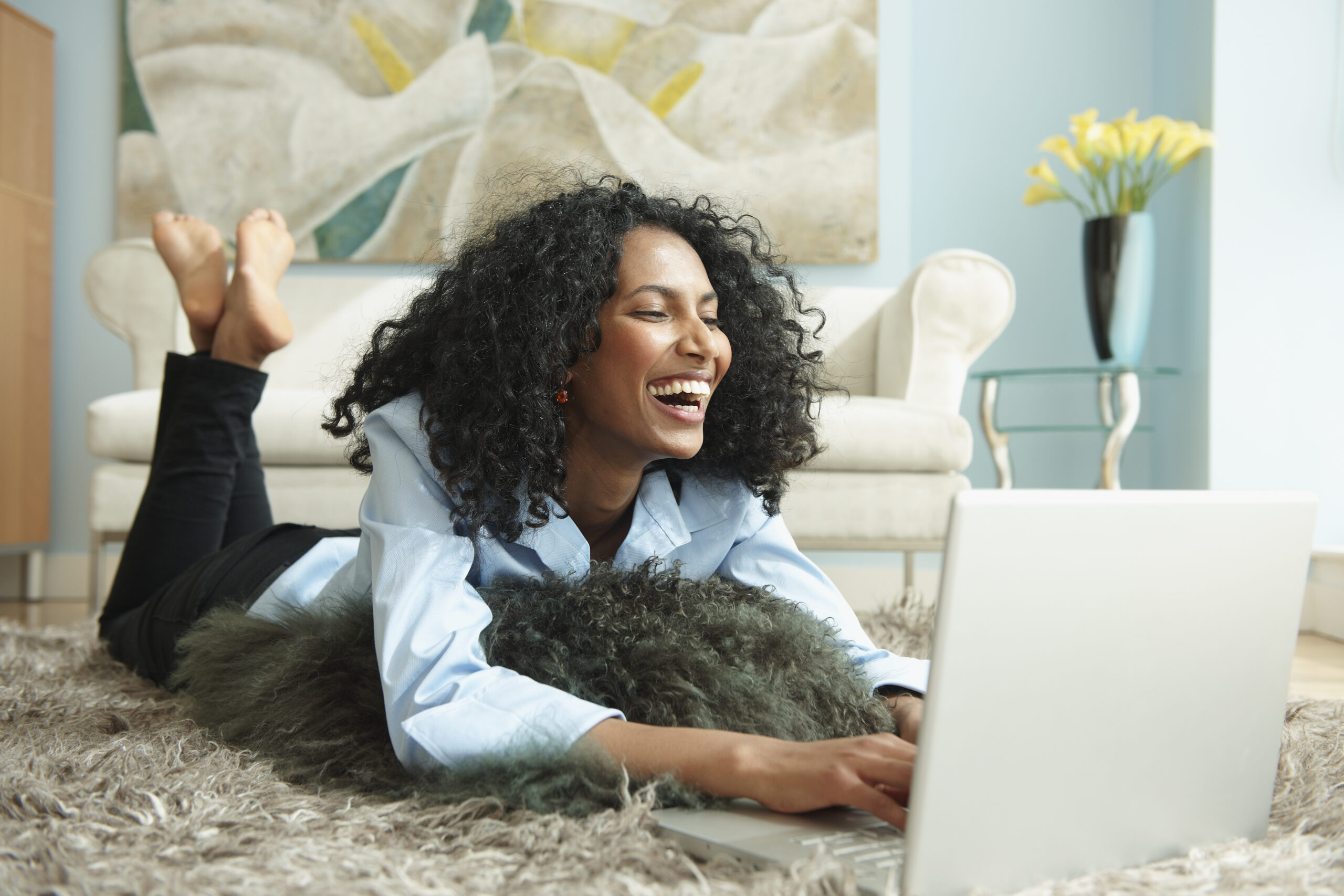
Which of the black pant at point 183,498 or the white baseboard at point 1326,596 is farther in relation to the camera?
the white baseboard at point 1326,596

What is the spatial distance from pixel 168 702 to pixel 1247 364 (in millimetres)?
2785

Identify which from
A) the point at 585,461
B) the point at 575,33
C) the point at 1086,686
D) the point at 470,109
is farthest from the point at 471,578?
the point at 575,33

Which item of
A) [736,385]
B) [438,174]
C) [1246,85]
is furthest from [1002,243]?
[736,385]

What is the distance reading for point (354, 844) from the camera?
0.73m

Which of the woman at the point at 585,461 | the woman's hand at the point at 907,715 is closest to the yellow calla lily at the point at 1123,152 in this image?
the woman at the point at 585,461

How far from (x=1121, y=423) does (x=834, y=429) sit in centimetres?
94

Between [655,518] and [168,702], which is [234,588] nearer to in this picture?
[168,702]

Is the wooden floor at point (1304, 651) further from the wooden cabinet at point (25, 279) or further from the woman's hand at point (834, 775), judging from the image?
the woman's hand at point (834, 775)

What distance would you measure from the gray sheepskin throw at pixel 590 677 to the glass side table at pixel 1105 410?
1.82 metres

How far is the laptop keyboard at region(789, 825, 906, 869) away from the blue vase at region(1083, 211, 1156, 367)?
2.39m

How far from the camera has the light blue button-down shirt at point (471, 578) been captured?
0.82 metres

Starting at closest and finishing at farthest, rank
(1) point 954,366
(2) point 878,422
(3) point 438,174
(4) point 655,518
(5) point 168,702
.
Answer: (4) point 655,518 → (5) point 168,702 → (2) point 878,422 → (1) point 954,366 → (3) point 438,174

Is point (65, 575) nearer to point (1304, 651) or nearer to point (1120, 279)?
point (1120, 279)

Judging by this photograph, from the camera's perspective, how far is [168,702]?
4.25 feet
